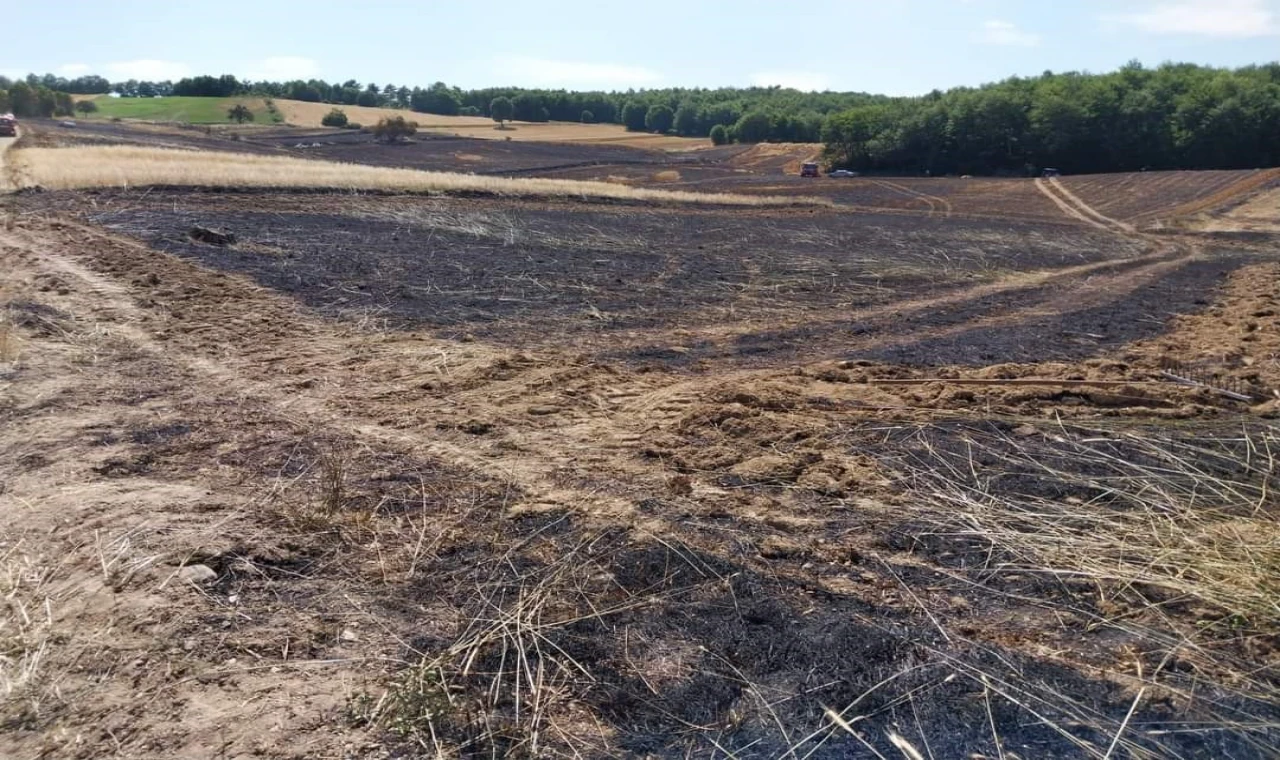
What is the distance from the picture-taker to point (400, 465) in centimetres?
649

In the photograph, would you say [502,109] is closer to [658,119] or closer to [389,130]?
Result: [658,119]

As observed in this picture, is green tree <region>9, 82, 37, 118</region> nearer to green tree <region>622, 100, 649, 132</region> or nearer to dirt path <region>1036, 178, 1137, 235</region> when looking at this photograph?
green tree <region>622, 100, 649, 132</region>

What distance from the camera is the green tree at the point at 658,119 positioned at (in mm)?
119188

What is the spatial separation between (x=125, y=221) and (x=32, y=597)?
15416 millimetres

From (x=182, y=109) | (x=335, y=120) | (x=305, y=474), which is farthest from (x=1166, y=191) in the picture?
(x=182, y=109)

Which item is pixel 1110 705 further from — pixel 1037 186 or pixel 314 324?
pixel 1037 186

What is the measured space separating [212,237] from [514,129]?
3569 inches

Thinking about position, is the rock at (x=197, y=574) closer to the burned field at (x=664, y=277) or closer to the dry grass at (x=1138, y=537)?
the dry grass at (x=1138, y=537)

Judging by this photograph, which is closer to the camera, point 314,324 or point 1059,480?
point 1059,480

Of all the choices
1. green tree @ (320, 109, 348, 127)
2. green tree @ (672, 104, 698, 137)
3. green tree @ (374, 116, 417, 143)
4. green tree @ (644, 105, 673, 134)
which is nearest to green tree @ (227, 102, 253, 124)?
green tree @ (320, 109, 348, 127)

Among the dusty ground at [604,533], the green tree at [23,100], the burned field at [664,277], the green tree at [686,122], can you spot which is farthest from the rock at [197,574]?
the green tree at [686,122]

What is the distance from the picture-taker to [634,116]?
122 meters

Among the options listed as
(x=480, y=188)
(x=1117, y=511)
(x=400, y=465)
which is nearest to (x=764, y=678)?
(x=1117, y=511)

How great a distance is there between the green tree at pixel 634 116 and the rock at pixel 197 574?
12055 cm
